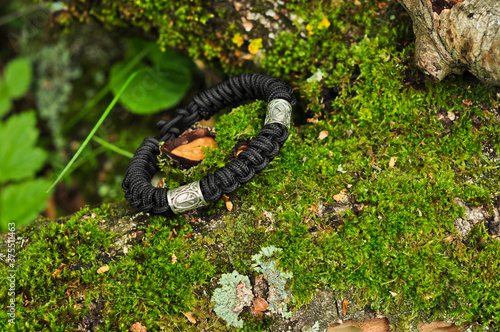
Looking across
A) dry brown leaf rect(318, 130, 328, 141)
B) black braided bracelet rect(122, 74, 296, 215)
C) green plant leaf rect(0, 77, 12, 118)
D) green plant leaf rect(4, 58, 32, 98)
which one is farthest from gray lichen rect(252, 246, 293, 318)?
green plant leaf rect(4, 58, 32, 98)

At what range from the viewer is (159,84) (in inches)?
181

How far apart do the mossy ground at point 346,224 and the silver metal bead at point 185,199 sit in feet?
0.66

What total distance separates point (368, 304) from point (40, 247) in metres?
2.57

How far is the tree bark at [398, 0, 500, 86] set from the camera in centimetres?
247

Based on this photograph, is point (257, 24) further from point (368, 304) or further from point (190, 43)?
point (368, 304)

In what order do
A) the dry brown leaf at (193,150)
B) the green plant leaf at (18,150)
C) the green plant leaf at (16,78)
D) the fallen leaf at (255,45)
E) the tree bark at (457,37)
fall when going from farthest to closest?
1. the green plant leaf at (16,78)
2. the fallen leaf at (255,45)
3. the green plant leaf at (18,150)
4. the dry brown leaf at (193,150)
5. the tree bark at (457,37)

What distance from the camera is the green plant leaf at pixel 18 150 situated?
3316mm

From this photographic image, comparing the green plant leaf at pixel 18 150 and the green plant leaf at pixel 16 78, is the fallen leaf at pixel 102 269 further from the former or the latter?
the green plant leaf at pixel 16 78

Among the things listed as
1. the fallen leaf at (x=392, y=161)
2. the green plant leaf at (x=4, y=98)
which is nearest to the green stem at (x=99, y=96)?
the green plant leaf at (x=4, y=98)

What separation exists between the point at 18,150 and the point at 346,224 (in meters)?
3.09

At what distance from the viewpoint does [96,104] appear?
16.5 ft

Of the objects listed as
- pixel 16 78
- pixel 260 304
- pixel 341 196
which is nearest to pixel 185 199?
pixel 260 304

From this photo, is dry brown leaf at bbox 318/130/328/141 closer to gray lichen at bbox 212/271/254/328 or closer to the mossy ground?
the mossy ground

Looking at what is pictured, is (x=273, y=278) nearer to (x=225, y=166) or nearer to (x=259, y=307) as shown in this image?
(x=259, y=307)
